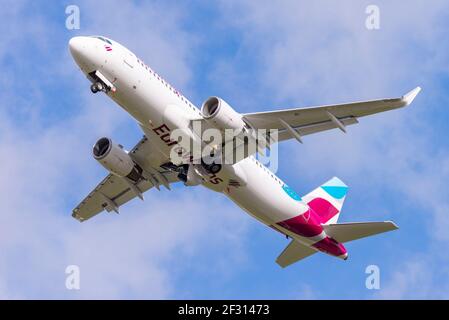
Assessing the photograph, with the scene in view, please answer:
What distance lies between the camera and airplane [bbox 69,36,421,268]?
141ft

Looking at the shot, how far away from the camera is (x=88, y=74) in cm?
4300

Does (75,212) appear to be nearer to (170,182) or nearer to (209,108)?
(170,182)

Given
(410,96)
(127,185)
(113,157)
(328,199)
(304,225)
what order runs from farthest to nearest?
(328,199) < (127,185) < (304,225) < (113,157) < (410,96)

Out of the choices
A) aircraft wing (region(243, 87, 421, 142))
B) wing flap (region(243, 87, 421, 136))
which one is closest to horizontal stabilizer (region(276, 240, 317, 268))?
aircraft wing (region(243, 87, 421, 142))

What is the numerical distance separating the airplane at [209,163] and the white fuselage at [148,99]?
1.9 inches

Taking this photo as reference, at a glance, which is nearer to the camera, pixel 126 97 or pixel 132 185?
pixel 126 97

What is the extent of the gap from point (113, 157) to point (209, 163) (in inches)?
240

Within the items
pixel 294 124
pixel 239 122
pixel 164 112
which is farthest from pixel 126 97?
pixel 294 124

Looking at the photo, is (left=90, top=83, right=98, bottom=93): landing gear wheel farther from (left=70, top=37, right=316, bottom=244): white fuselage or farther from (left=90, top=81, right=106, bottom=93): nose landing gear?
(left=70, top=37, right=316, bottom=244): white fuselage

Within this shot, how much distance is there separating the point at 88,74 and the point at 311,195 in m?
17.0

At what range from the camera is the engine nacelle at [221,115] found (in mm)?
43250

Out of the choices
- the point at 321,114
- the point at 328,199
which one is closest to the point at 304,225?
the point at 328,199

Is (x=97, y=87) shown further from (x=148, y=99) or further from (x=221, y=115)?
(x=221, y=115)

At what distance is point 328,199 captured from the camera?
5400 centimetres
